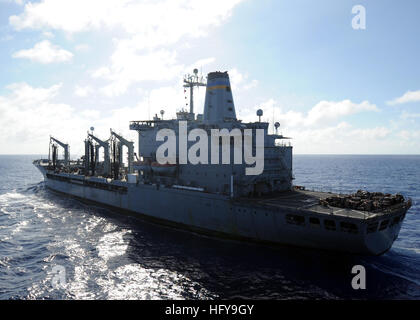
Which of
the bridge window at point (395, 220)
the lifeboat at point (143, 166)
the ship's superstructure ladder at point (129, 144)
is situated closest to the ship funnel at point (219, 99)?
the lifeboat at point (143, 166)

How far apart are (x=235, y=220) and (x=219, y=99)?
13318 millimetres

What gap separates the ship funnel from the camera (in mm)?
31047

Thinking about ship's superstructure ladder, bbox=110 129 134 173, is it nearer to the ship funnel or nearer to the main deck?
the ship funnel

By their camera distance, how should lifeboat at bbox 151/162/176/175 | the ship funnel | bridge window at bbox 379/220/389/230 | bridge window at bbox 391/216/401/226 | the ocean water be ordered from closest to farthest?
the ocean water < bridge window at bbox 379/220/389/230 < bridge window at bbox 391/216/401/226 < the ship funnel < lifeboat at bbox 151/162/176/175

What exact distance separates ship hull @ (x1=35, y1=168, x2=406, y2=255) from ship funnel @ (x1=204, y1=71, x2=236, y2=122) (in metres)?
8.94

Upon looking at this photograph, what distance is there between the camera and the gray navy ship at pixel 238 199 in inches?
838

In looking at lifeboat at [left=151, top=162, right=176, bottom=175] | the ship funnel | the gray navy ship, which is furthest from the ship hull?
the ship funnel

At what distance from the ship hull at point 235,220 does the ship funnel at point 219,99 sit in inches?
352

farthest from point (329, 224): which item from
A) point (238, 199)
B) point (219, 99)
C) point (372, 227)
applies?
point (219, 99)

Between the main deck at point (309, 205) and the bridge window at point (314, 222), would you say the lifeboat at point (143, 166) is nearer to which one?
the main deck at point (309, 205)

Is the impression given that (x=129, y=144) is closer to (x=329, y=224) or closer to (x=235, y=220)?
(x=235, y=220)

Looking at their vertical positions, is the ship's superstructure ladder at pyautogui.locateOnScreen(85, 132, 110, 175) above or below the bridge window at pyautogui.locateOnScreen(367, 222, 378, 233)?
above

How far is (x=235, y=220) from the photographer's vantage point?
2578 cm
